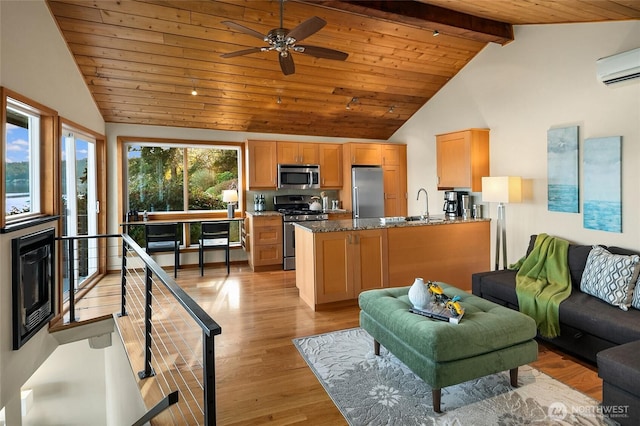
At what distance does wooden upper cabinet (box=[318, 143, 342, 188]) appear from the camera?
650 centimetres

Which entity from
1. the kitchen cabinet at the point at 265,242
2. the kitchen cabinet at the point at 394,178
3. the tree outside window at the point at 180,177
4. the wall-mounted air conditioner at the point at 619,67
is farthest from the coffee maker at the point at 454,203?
the tree outside window at the point at 180,177

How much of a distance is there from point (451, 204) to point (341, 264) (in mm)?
2295

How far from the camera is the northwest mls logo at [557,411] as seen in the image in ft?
6.72

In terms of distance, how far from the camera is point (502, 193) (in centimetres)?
418

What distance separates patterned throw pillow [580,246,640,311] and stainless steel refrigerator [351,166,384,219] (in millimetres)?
3558

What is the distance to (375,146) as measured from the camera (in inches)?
255

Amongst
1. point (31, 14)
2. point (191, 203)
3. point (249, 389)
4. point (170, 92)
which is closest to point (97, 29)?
point (31, 14)

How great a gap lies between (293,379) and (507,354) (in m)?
1.43

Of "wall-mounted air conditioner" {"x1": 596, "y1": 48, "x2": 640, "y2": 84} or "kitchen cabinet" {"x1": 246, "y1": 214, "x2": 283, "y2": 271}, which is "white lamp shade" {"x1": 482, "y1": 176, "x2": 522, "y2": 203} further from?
"kitchen cabinet" {"x1": 246, "y1": 214, "x2": 283, "y2": 271}

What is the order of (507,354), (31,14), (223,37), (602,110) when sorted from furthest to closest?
(223,37)
(602,110)
(31,14)
(507,354)

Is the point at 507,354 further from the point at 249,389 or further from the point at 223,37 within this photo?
the point at 223,37

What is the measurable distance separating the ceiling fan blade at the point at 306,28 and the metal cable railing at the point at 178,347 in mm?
2024

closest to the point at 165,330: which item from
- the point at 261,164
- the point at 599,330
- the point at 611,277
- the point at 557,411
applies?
the point at 557,411

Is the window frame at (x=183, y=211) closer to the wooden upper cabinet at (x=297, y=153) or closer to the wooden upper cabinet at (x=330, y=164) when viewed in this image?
the wooden upper cabinet at (x=297, y=153)
